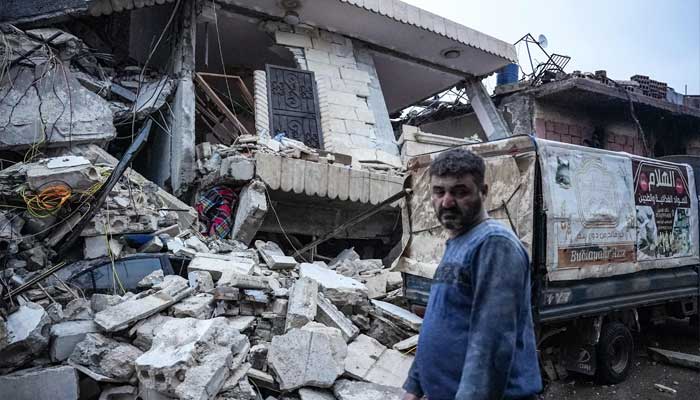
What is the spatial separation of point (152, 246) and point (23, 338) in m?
1.71

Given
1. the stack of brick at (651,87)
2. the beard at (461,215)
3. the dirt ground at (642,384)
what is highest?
the stack of brick at (651,87)

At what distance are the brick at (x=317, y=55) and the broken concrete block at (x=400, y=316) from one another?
18.2ft

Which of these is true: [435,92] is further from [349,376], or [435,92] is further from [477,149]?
[349,376]

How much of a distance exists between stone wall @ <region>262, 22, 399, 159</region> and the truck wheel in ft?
15.1

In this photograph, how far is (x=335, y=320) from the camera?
13.5 ft

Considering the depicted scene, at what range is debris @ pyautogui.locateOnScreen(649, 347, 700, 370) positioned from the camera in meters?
5.78

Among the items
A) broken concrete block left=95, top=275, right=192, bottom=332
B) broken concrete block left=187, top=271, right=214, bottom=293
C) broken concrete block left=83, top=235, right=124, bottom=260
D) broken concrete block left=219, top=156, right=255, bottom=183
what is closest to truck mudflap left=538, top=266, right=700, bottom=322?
broken concrete block left=187, top=271, right=214, bottom=293

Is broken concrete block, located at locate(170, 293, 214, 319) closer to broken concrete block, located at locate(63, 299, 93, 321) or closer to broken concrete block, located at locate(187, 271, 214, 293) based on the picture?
broken concrete block, located at locate(187, 271, 214, 293)

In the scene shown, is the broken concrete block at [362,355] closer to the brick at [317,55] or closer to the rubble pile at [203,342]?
the rubble pile at [203,342]

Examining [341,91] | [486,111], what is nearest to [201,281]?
[341,91]

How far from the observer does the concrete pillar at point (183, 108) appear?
22.7ft

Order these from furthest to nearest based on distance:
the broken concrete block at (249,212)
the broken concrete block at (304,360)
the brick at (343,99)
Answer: the brick at (343,99) → the broken concrete block at (249,212) → the broken concrete block at (304,360)

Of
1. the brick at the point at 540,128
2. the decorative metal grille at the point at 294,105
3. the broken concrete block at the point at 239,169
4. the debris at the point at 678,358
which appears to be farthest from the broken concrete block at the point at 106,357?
the brick at the point at 540,128

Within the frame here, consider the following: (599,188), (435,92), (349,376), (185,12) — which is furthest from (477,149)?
(435,92)
